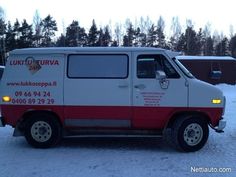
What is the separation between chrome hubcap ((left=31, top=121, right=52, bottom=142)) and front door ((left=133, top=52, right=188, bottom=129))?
1.90 m

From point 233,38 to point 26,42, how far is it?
4597cm

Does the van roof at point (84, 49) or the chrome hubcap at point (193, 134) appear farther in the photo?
the van roof at point (84, 49)

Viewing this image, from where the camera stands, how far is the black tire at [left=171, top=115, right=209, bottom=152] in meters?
10.0

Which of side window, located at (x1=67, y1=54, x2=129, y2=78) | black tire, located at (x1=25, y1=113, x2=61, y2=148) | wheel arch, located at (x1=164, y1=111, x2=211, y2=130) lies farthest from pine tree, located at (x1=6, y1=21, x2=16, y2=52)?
wheel arch, located at (x1=164, y1=111, x2=211, y2=130)

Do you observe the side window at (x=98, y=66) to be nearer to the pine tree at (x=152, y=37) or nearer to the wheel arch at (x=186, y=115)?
the wheel arch at (x=186, y=115)

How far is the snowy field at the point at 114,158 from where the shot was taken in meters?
8.27

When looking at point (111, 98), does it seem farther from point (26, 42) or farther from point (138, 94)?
point (26, 42)

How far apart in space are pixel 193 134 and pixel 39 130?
3348mm

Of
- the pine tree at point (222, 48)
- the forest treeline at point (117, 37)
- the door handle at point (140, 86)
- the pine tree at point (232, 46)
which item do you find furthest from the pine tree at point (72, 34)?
the door handle at point (140, 86)

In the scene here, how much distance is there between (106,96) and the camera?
10.1 meters

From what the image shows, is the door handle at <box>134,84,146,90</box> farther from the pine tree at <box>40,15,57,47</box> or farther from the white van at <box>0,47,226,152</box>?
the pine tree at <box>40,15,57,47</box>

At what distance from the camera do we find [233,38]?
319ft

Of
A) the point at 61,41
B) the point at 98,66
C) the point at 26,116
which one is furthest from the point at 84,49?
the point at 61,41

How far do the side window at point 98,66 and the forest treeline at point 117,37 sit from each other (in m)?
58.1
